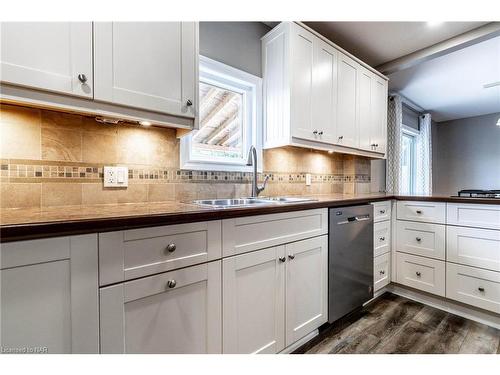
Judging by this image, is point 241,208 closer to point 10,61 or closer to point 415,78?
point 10,61

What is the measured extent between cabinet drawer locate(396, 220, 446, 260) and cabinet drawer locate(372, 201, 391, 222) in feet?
0.51

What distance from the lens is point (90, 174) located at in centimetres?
130

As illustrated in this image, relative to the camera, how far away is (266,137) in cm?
207

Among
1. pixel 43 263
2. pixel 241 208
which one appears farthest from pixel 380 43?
pixel 43 263

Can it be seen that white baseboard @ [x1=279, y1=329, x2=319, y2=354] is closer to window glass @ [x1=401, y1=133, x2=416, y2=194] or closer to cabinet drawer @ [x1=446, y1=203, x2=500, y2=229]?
cabinet drawer @ [x1=446, y1=203, x2=500, y2=229]

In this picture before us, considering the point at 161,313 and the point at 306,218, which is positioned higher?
the point at 306,218

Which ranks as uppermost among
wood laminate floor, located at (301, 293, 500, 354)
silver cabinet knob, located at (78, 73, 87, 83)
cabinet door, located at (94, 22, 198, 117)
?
cabinet door, located at (94, 22, 198, 117)

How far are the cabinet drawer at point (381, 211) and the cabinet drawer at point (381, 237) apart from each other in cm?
5

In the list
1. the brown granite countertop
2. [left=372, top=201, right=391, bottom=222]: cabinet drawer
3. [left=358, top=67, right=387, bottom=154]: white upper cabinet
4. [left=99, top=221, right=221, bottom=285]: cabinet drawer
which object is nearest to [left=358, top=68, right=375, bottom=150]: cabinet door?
[left=358, top=67, right=387, bottom=154]: white upper cabinet

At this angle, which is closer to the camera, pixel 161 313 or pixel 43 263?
pixel 43 263

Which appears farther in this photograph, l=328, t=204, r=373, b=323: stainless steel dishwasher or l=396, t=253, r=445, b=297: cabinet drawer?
l=396, t=253, r=445, b=297: cabinet drawer

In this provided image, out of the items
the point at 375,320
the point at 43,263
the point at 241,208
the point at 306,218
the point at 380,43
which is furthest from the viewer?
the point at 380,43

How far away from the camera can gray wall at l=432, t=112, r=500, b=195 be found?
191 inches
